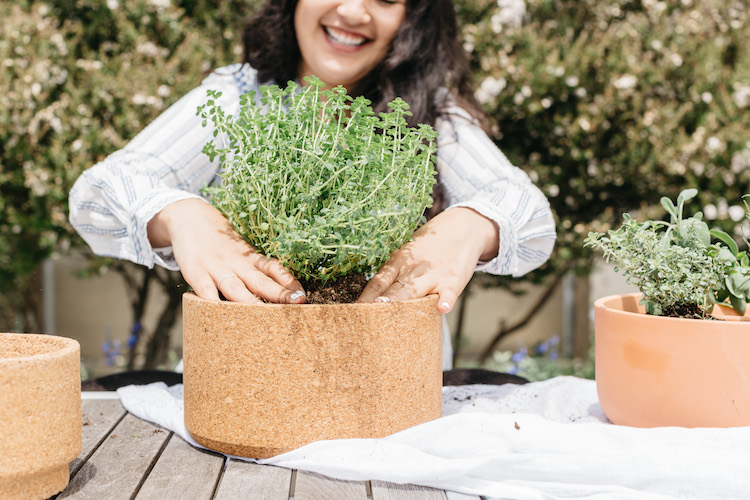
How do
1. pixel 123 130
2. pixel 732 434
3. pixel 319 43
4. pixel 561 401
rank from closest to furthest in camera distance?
pixel 732 434
pixel 561 401
pixel 319 43
pixel 123 130

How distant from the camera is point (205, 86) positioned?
2.06 metres

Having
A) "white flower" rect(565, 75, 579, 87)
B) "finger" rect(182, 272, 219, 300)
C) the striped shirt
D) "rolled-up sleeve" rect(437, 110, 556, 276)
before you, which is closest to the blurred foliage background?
"white flower" rect(565, 75, 579, 87)

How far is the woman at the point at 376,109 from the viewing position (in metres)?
1.14

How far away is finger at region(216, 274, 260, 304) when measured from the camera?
40.9 inches

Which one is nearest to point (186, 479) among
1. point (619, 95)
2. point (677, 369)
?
point (677, 369)

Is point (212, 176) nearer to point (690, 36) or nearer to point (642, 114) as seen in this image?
point (642, 114)

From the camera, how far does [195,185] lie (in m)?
1.96

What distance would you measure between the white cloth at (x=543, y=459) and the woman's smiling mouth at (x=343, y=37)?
1197 mm

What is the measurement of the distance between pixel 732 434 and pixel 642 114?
2692 millimetres

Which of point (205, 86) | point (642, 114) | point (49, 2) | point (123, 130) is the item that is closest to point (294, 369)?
point (205, 86)

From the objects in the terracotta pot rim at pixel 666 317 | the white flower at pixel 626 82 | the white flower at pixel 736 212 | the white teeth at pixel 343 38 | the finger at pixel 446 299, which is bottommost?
the terracotta pot rim at pixel 666 317

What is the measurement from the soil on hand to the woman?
0.05 m

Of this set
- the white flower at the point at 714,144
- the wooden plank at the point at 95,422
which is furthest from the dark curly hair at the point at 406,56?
the white flower at the point at 714,144

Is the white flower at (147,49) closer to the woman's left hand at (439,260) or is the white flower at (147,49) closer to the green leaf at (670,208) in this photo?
the woman's left hand at (439,260)
